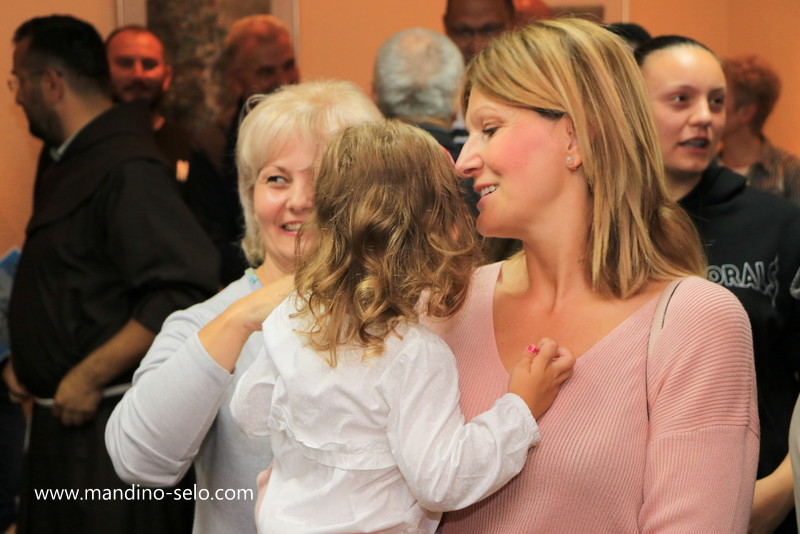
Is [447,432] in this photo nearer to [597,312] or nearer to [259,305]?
[597,312]

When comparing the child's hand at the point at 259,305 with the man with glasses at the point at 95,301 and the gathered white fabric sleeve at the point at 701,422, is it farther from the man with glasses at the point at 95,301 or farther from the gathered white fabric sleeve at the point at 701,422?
the man with glasses at the point at 95,301

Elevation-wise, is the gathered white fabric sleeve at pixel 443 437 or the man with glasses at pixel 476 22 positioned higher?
the man with glasses at pixel 476 22

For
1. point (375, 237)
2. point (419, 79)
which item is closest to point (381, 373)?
point (375, 237)

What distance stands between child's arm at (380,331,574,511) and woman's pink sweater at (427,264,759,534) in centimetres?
7

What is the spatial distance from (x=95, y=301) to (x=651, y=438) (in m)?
2.17

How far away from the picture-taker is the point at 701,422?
59.1 inches

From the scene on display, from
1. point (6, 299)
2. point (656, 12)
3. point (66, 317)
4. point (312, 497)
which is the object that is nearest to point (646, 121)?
point (312, 497)

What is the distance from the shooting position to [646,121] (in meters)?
1.75

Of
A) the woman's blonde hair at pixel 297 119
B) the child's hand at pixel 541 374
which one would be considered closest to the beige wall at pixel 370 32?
the woman's blonde hair at pixel 297 119

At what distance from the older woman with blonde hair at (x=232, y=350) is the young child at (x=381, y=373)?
0.25 metres

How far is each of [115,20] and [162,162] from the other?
5.73ft

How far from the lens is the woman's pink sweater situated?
150 centimetres

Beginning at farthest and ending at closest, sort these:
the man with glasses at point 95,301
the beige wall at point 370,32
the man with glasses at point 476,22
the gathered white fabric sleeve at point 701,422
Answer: the beige wall at point 370,32 → the man with glasses at point 476,22 → the man with glasses at point 95,301 → the gathered white fabric sleeve at point 701,422

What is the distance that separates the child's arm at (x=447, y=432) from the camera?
151cm
